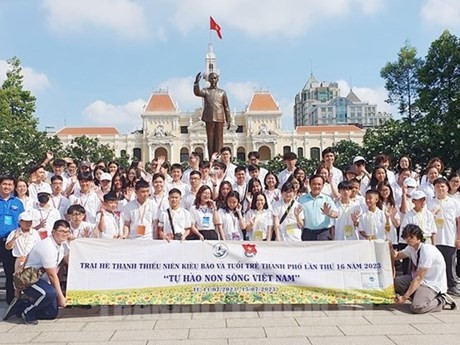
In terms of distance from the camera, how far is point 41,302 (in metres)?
5.36

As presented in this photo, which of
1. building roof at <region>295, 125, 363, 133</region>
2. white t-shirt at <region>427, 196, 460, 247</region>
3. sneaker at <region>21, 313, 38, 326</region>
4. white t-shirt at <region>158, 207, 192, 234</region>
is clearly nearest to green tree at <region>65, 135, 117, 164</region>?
white t-shirt at <region>158, 207, 192, 234</region>

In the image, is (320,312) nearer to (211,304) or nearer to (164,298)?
(211,304)

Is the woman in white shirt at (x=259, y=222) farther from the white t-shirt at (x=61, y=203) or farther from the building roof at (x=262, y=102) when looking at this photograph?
the building roof at (x=262, y=102)

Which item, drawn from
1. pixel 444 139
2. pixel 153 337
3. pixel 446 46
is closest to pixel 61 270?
pixel 153 337


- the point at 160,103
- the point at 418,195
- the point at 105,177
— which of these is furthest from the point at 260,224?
the point at 160,103

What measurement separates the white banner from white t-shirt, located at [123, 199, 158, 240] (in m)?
0.44

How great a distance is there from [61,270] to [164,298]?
4.70 feet

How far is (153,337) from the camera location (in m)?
4.72

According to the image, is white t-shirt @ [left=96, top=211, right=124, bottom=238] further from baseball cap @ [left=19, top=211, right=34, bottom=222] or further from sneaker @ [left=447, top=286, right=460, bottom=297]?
sneaker @ [left=447, top=286, right=460, bottom=297]

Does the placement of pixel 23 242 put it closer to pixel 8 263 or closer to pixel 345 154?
pixel 8 263

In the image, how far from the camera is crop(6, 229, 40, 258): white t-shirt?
5770 millimetres

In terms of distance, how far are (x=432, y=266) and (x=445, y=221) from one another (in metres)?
1.19

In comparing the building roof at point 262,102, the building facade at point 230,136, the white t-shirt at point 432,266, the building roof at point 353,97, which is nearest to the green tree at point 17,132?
the white t-shirt at point 432,266

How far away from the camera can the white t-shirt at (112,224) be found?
20.1 feet
